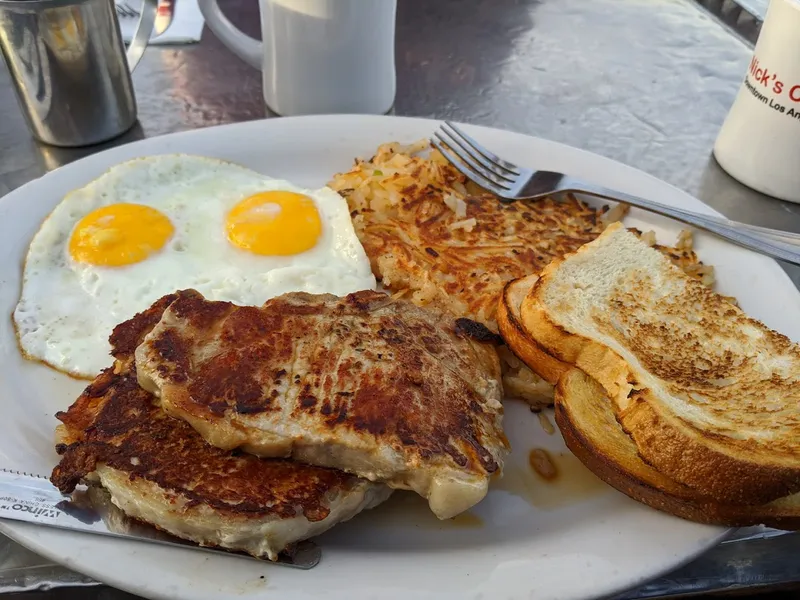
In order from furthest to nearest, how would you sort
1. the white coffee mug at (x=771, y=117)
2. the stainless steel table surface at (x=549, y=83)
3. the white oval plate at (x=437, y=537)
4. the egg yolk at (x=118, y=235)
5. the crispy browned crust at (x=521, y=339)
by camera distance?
the stainless steel table surface at (x=549, y=83) < the white coffee mug at (x=771, y=117) < the egg yolk at (x=118, y=235) < the crispy browned crust at (x=521, y=339) < the white oval plate at (x=437, y=537)

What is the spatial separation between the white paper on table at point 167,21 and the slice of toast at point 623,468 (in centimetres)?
347

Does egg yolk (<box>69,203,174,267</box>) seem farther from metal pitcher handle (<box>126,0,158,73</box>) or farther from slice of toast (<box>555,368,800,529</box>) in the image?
slice of toast (<box>555,368,800,529</box>)

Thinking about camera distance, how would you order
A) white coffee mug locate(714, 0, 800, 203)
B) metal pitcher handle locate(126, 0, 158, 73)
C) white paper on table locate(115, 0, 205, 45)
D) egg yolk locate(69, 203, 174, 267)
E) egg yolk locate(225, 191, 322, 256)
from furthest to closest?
white paper on table locate(115, 0, 205, 45), metal pitcher handle locate(126, 0, 158, 73), white coffee mug locate(714, 0, 800, 203), egg yolk locate(225, 191, 322, 256), egg yolk locate(69, 203, 174, 267)

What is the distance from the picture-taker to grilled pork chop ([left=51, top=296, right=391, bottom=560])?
1271 mm

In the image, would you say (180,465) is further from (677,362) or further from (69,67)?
(69,67)

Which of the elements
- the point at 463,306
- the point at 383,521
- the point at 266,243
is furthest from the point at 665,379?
the point at 266,243

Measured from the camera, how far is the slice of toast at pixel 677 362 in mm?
1372

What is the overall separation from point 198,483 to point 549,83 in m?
3.52

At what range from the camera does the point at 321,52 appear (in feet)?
8.68

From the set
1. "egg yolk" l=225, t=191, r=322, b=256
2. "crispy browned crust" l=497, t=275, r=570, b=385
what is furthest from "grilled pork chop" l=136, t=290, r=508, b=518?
"egg yolk" l=225, t=191, r=322, b=256

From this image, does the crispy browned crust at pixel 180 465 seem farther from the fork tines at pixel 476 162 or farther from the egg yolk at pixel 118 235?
the fork tines at pixel 476 162

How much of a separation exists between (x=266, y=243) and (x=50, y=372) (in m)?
0.80

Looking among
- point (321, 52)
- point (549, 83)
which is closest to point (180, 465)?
point (321, 52)

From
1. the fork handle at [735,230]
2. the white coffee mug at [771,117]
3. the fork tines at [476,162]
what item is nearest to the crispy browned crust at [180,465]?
the fork tines at [476,162]
